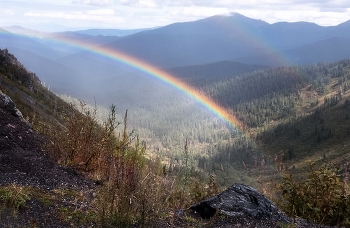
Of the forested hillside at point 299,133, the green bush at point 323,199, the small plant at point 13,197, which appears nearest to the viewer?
the small plant at point 13,197

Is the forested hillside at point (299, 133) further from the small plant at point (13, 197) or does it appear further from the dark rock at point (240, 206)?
the small plant at point (13, 197)

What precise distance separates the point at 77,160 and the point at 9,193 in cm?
255

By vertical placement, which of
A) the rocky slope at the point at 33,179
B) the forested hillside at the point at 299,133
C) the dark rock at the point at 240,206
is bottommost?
the forested hillside at the point at 299,133

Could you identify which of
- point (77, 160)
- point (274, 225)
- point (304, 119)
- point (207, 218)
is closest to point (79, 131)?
point (77, 160)

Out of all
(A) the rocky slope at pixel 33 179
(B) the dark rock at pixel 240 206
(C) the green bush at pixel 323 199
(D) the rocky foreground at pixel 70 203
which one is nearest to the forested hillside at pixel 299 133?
(C) the green bush at pixel 323 199

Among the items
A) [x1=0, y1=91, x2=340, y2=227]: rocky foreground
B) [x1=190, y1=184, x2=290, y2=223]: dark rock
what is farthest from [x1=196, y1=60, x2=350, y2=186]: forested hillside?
[x1=0, y1=91, x2=340, y2=227]: rocky foreground

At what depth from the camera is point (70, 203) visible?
16.1 ft

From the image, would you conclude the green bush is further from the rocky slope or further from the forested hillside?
the forested hillside

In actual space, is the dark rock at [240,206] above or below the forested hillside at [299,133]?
above

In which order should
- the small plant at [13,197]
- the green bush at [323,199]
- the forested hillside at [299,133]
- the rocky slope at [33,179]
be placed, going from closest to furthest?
the rocky slope at [33,179] → the small plant at [13,197] → the green bush at [323,199] → the forested hillside at [299,133]

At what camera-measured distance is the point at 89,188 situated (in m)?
5.87

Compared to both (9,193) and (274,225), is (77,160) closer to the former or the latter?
(9,193)

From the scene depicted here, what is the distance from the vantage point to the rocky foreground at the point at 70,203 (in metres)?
4.29

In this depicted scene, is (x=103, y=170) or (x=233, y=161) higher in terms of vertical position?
(x=103, y=170)
